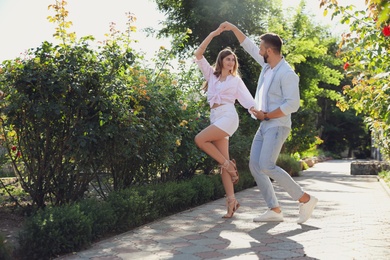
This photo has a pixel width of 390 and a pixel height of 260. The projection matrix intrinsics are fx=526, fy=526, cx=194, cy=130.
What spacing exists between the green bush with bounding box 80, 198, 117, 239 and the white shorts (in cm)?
152

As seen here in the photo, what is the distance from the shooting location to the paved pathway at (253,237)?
416 centimetres

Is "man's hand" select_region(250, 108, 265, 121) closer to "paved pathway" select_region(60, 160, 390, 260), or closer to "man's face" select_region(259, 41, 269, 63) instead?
"man's face" select_region(259, 41, 269, 63)

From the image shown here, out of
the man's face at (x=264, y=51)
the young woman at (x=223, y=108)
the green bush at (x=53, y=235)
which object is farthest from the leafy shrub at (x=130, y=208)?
the man's face at (x=264, y=51)

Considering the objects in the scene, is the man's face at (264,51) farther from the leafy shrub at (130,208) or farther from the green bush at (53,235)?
the green bush at (53,235)

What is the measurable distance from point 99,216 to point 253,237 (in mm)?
1452

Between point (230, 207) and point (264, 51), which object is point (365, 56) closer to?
point (264, 51)

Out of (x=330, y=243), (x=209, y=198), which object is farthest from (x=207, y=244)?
(x=209, y=198)

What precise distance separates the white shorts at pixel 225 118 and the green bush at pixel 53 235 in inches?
76.8

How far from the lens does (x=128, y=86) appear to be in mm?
5930

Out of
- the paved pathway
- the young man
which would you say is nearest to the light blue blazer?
the young man

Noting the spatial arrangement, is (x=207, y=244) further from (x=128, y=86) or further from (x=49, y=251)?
(x=128, y=86)

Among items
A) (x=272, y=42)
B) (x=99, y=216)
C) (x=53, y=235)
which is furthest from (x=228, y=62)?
(x=53, y=235)

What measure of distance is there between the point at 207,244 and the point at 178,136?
275 cm

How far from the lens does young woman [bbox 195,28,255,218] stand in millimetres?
5828
